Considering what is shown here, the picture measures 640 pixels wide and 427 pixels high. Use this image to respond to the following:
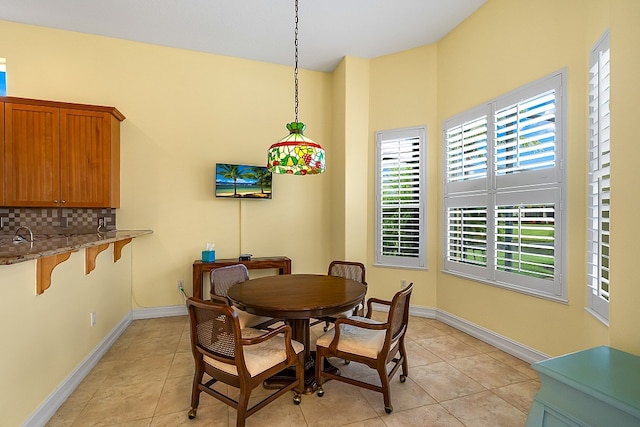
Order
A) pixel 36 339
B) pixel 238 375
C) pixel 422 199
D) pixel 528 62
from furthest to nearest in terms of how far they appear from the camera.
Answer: pixel 422 199 → pixel 528 62 → pixel 36 339 → pixel 238 375

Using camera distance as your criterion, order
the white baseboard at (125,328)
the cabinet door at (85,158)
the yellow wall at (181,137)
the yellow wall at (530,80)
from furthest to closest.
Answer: the yellow wall at (181,137)
the cabinet door at (85,158)
the yellow wall at (530,80)
the white baseboard at (125,328)

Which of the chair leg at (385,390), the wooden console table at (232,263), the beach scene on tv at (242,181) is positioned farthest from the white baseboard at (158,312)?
the chair leg at (385,390)

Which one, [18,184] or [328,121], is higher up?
[328,121]

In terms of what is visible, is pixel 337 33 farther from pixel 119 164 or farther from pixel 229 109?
pixel 119 164

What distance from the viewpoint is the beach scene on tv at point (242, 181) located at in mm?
4113

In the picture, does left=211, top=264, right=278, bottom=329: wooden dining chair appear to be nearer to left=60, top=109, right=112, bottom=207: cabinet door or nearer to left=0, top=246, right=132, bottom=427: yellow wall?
left=0, top=246, right=132, bottom=427: yellow wall

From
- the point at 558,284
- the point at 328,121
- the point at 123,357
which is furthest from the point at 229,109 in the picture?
the point at 558,284

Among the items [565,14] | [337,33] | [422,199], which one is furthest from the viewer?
[422,199]

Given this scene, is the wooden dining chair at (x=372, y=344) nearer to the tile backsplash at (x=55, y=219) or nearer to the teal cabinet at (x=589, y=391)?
the teal cabinet at (x=589, y=391)

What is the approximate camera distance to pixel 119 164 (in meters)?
3.84

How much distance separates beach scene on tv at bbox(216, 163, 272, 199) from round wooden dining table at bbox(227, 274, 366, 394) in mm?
1630

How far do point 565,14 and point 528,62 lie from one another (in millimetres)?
408

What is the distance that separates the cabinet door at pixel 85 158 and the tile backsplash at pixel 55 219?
0.33 metres

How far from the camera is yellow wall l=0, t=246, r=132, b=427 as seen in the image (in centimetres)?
170
